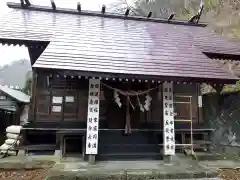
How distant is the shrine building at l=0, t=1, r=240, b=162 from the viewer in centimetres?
779

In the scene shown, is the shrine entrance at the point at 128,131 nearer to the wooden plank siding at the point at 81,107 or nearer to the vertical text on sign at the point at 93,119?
the wooden plank siding at the point at 81,107

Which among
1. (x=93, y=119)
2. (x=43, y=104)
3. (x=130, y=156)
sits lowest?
(x=130, y=156)

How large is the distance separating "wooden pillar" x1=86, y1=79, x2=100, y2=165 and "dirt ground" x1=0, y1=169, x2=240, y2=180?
5.05 ft

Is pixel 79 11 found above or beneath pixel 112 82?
above

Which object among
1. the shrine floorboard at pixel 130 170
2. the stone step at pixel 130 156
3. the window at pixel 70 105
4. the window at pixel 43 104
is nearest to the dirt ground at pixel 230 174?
the shrine floorboard at pixel 130 170

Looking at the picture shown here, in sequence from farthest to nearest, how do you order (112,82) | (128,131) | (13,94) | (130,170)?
(13,94) < (112,82) < (128,131) < (130,170)

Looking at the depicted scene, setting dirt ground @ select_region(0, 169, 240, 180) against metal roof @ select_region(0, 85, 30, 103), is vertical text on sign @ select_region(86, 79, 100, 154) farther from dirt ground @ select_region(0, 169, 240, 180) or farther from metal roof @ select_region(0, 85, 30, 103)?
metal roof @ select_region(0, 85, 30, 103)

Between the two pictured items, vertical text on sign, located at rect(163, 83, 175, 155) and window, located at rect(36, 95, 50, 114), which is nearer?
vertical text on sign, located at rect(163, 83, 175, 155)

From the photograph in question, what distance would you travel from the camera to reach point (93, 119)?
25.5ft

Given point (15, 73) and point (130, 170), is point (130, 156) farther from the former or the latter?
point (15, 73)

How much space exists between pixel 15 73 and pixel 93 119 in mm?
54767

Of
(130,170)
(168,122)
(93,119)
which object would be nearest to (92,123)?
(93,119)

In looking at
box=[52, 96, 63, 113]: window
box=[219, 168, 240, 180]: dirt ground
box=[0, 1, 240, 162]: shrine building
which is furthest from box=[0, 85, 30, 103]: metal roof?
box=[219, 168, 240, 180]: dirt ground

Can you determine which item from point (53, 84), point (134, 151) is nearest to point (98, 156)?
point (134, 151)
